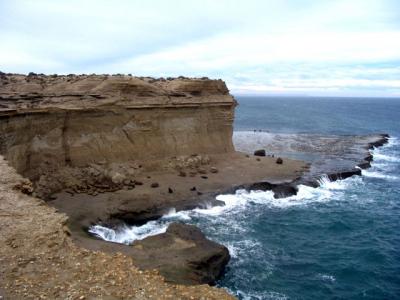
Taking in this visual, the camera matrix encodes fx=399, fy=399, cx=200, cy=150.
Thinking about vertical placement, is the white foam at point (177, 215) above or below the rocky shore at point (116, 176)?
below

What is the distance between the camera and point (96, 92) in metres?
32.2

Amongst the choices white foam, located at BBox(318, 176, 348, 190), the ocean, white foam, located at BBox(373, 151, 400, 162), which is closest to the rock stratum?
the ocean

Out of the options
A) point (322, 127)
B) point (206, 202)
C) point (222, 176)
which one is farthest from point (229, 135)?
point (322, 127)

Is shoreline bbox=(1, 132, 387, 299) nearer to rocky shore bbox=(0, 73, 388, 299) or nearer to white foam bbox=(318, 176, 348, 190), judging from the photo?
rocky shore bbox=(0, 73, 388, 299)

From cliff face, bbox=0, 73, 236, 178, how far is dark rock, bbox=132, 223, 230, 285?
11.9 m

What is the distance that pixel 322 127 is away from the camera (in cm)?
8706

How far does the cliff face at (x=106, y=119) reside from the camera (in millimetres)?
27594

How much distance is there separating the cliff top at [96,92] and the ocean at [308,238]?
10950 millimetres

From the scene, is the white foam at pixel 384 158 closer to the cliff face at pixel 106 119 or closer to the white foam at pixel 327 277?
the cliff face at pixel 106 119

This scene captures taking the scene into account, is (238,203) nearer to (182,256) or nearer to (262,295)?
(182,256)

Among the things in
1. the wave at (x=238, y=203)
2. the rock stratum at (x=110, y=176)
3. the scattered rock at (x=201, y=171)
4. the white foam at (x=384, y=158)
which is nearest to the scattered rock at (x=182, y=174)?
the rock stratum at (x=110, y=176)

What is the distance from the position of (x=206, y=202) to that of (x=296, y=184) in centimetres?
951

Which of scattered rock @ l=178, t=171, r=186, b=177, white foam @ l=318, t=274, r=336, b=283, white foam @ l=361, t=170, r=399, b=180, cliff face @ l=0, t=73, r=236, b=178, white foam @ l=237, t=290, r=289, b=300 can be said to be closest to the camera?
white foam @ l=237, t=290, r=289, b=300

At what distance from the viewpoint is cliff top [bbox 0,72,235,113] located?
28547mm
